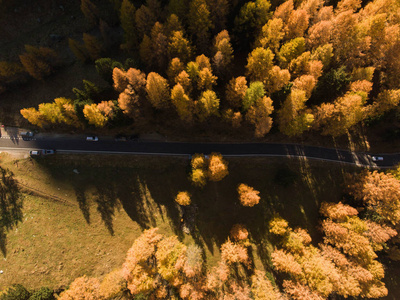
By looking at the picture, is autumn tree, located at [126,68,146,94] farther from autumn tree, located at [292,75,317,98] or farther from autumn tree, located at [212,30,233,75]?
autumn tree, located at [292,75,317,98]

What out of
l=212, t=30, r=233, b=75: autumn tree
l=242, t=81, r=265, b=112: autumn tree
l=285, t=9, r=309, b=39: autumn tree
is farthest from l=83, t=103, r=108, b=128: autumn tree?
l=285, t=9, r=309, b=39: autumn tree

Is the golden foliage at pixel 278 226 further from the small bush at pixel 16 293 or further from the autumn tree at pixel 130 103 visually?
the small bush at pixel 16 293

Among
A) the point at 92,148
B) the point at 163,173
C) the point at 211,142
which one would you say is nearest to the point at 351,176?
the point at 211,142

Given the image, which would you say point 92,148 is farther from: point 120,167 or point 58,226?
point 58,226

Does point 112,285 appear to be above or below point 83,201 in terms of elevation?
below

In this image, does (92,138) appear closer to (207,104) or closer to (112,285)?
(207,104)

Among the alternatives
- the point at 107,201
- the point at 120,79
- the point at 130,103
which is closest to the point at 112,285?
the point at 107,201
